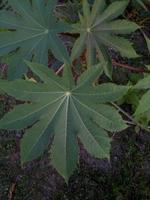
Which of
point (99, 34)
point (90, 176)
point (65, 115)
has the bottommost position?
point (90, 176)

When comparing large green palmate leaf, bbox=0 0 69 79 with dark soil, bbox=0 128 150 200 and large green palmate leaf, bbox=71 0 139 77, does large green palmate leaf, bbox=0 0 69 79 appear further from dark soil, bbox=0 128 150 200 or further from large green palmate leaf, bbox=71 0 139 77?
dark soil, bbox=0 128 150 200

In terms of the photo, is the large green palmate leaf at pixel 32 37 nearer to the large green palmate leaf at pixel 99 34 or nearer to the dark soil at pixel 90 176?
the large green palmate leaf at pixel 99 34

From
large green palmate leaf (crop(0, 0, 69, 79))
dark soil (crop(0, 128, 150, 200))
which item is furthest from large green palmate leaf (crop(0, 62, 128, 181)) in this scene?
dark soil (crop(0, 128, 150, 200))

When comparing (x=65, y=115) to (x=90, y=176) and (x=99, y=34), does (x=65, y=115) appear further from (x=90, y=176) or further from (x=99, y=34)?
(x=90, y=176)

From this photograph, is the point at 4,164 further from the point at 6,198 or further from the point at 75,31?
the point at 75,31

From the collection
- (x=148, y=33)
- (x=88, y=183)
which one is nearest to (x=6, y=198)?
(x=88, y=183)

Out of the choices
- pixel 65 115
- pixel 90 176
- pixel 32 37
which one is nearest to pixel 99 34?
pixel 32 37

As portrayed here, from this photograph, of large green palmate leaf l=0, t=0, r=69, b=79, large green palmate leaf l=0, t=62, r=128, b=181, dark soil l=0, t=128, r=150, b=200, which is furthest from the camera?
dark soil l=0, t=128, r=150, b=200
